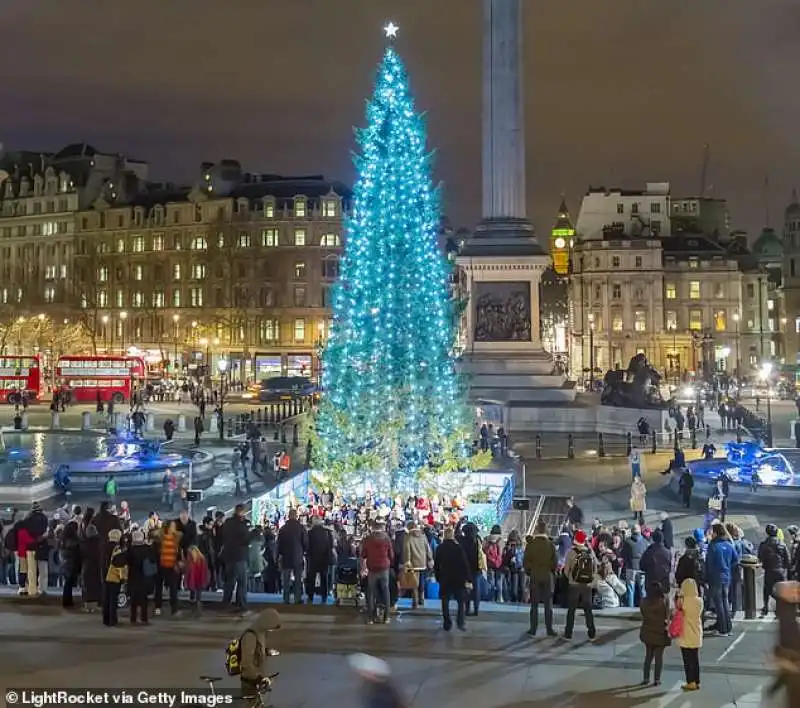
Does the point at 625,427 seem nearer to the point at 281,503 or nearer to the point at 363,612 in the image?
the point at 281,503

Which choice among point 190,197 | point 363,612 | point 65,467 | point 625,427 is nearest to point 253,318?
Answer: point 190,197

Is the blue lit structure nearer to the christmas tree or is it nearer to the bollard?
the christmas tree

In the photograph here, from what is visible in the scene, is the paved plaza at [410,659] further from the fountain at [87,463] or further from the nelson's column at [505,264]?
the nelson's column at [505,264]

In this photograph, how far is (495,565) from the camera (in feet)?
41.9

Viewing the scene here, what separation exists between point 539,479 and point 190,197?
65.4 metres

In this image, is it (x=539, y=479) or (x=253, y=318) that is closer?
(x=539, y=479)

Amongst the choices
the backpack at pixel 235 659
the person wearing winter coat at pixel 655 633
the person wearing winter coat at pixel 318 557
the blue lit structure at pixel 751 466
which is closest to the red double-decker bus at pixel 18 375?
the blue lit structure at pixel 751 466

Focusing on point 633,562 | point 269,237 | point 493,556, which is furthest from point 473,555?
point 269,237

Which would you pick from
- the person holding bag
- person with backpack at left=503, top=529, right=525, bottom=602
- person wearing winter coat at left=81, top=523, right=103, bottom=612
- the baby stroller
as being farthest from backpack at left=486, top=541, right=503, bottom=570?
person wearing winter coat at left=81, top=523, right=103, bottom=612

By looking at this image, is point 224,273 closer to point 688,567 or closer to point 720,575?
point 720,575

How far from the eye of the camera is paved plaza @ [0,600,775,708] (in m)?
8.37

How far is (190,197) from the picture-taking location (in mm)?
82750

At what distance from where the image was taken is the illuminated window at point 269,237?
7856 cm

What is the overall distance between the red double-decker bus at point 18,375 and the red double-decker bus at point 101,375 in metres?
1.48
